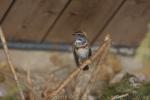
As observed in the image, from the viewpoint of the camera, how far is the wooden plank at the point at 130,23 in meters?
3.05

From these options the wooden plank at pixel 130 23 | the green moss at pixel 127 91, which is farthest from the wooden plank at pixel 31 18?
the green moss at pixel 127 91

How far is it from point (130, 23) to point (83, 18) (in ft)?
0.77

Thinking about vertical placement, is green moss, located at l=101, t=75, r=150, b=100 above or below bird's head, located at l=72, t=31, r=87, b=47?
below

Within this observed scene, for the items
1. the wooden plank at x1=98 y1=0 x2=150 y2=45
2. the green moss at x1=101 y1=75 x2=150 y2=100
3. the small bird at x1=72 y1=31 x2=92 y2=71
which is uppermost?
the wooden plank at x1=98 y1=0 x2=150 y2=45

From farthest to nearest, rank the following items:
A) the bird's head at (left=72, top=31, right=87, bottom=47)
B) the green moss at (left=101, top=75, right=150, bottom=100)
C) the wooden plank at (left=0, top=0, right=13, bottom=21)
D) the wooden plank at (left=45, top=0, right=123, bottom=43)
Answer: the wooden plank at (left=45, top=0, right=123, bottom=43)
the wooden plank at (left=0, top=0, right=13, bottom=21)
the green moss at (left=101, top=75, right=150, bottom=100)
the bird's head at (left=72, top=31, right=87, bottom=47)

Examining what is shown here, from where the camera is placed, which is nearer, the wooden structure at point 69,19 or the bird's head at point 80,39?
the bird's head at point 80,39

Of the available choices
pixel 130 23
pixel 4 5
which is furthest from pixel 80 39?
pixel 130 23

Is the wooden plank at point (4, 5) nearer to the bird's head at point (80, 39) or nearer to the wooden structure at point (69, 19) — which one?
the wooden structure at point (69, 19)

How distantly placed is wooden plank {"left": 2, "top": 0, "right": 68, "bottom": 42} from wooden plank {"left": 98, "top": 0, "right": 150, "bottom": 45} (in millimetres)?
284

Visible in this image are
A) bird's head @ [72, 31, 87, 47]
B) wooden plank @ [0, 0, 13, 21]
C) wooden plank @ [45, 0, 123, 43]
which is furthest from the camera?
wooden plank @ [45, 0, 123, 43]

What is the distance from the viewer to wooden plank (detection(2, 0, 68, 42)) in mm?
2877

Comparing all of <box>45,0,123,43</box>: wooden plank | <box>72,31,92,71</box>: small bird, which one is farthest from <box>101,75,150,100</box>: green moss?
<box>45,0,123,43</box>: wooden plank

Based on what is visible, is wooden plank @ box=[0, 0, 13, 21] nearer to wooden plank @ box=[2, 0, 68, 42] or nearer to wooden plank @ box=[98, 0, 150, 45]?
wooden plank @ box=[2, 0, 68, 42]

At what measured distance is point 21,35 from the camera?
9.90 feet
